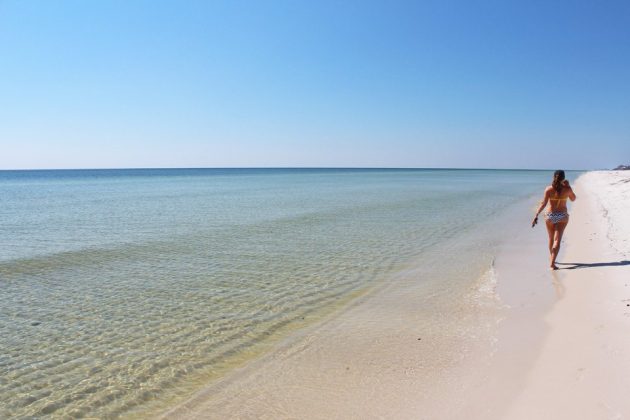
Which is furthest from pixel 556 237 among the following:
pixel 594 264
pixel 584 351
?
pixel 584 351

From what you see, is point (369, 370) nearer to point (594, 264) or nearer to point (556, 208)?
point (556, 208)

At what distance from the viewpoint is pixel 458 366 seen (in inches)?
200

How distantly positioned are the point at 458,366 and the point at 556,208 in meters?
6.28

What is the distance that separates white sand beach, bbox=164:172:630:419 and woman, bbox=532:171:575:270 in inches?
55.1

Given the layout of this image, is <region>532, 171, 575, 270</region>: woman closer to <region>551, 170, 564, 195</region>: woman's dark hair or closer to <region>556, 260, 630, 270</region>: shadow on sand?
<region>551, 170, 564, 195</region>: woman's dark hair

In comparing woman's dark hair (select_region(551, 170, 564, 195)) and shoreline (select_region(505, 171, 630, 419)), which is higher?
woman's dark hair (select_region(551, 170, 564, 195))

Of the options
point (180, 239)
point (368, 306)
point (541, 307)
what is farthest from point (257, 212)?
point (541, 307)

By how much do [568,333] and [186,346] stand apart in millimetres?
5586

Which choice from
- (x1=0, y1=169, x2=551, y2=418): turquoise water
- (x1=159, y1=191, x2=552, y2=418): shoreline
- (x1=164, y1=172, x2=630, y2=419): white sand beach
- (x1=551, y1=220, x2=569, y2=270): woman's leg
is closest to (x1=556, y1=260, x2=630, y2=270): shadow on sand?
(x1=551, y1=220, x2=569, y2=270): woman's leg

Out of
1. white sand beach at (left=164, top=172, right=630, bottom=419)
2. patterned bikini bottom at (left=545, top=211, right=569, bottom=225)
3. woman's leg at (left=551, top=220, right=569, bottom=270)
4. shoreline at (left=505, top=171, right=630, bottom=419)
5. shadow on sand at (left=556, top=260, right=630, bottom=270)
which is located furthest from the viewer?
patterned bikini bottom at (left=545, top=211, right=569, bottom=225)

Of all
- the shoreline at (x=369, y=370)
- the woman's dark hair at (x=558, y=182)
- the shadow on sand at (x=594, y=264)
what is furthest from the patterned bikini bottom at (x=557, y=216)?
the shoreline at (x=369, y=370)

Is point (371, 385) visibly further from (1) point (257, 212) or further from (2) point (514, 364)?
(1) point (257, 212)

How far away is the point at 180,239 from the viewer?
15344mm

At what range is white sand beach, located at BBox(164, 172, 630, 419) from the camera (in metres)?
4.17
